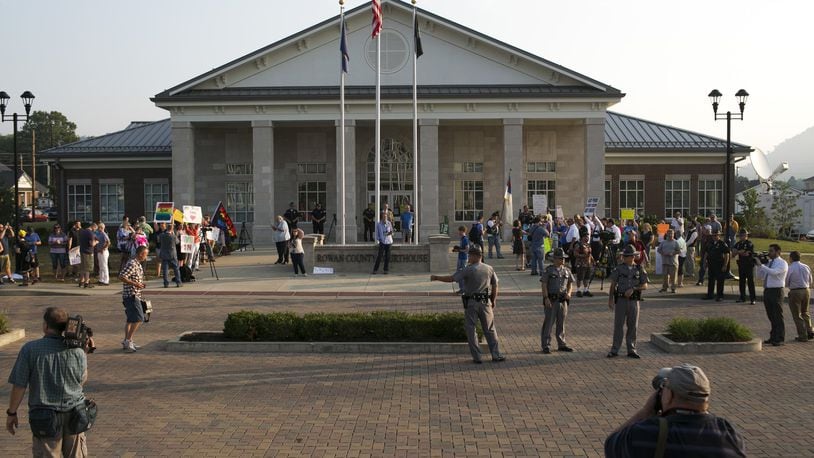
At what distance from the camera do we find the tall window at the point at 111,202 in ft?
150

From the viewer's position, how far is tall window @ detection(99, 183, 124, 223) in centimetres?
4562

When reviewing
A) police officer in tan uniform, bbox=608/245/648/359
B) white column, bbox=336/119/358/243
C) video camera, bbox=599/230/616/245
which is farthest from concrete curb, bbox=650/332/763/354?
white column, bbox=336/119/358/243

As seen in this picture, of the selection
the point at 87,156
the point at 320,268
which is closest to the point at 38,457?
the point at 320,268

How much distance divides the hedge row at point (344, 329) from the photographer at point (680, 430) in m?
9.64

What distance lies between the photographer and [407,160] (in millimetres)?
42500

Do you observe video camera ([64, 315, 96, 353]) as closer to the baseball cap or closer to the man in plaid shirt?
the baseball cap

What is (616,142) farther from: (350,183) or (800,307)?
(800,307)

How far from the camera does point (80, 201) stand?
45.8m

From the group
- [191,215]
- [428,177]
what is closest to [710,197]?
[428,177]

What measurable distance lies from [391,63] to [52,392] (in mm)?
34770

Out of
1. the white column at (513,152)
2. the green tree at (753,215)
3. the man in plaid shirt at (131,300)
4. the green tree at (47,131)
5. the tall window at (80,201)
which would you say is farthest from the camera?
the green tree at (47,131)

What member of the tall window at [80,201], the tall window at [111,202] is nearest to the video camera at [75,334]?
the tall window at [111,202]

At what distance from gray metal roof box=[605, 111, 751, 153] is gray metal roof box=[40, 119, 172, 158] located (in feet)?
81.4

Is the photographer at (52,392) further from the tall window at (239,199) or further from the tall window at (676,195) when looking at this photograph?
the tall window at (676,195)
